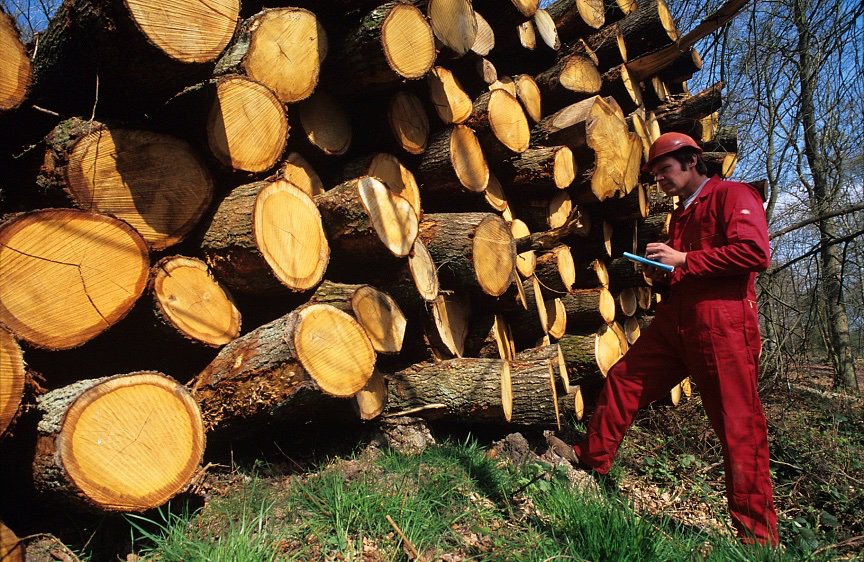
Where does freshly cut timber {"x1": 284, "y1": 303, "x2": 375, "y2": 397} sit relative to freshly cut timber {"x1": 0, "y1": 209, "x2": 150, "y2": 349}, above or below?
below

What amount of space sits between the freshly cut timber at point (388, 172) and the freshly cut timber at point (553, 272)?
117cm

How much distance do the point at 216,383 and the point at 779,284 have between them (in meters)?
6.36

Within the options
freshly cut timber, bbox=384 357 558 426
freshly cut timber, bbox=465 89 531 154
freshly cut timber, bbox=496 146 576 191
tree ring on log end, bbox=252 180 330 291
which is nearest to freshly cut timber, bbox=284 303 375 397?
tree ring on log end, bbox=252 180 330 291

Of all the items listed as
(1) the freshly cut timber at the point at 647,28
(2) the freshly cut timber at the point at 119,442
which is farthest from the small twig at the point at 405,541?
(1) the freshly cut timber at the point at 647,28

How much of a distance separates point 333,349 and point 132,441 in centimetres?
82

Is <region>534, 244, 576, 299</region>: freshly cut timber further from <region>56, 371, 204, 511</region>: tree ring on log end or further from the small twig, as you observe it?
<region>56, 371, 204, 511</region>: tree ring on log end

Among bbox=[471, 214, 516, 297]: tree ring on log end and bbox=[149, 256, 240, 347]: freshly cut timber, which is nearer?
bbox=[149, 256, 240, 347]: freshly cut timber

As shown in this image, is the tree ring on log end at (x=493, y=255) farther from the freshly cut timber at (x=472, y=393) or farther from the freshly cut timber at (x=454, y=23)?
the freshly cut timber at (x=454, y=23)

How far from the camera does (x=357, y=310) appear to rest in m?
2.56

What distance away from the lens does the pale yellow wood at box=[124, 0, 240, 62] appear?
1.76 metres

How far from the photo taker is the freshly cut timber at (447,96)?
3377 millimetres

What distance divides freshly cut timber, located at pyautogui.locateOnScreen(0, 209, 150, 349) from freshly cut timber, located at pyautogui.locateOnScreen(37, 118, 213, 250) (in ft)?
0.56

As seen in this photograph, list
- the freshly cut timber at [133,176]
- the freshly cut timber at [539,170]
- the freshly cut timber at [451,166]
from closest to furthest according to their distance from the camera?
1. the freshly cut timber at [133,176]
2. the freshly cut timber at [451,166]
3. the freshly cut timber at [539,170]

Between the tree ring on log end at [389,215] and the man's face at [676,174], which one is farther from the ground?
the man's face at [676,174]
